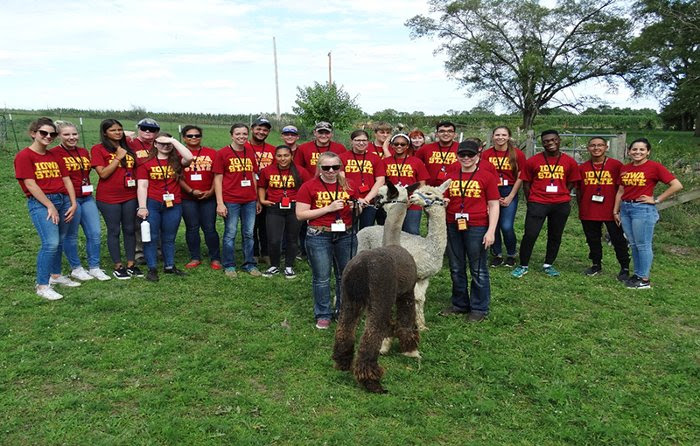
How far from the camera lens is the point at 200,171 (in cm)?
751

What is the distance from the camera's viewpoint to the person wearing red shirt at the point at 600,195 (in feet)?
24.6

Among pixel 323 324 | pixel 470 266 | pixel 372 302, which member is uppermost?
pixel 372 302

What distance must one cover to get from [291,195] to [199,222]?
1.72 meters

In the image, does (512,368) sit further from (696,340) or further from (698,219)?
(698,219)

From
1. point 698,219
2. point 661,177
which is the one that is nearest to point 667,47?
point 698,219

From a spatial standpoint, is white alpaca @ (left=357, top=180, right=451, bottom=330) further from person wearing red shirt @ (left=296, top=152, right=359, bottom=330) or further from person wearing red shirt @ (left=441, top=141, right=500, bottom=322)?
person wearing red shirt @ (left=296, top=152, right=359, bottom=330)

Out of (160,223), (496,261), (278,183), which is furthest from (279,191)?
(496,261)

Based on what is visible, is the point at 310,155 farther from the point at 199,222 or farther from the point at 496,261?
the point at 496,261

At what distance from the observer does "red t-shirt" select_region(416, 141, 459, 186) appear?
7570 mm

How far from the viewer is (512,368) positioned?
4.89 m

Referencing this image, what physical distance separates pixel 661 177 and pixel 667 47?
24.9m

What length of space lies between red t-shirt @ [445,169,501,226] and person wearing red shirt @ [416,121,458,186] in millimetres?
1726

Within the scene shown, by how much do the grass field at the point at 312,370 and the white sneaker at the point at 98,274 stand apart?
0.53 ft

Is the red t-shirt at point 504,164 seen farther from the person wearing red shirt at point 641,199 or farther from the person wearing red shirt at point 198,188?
the person wearing red shirt at point 198,188
